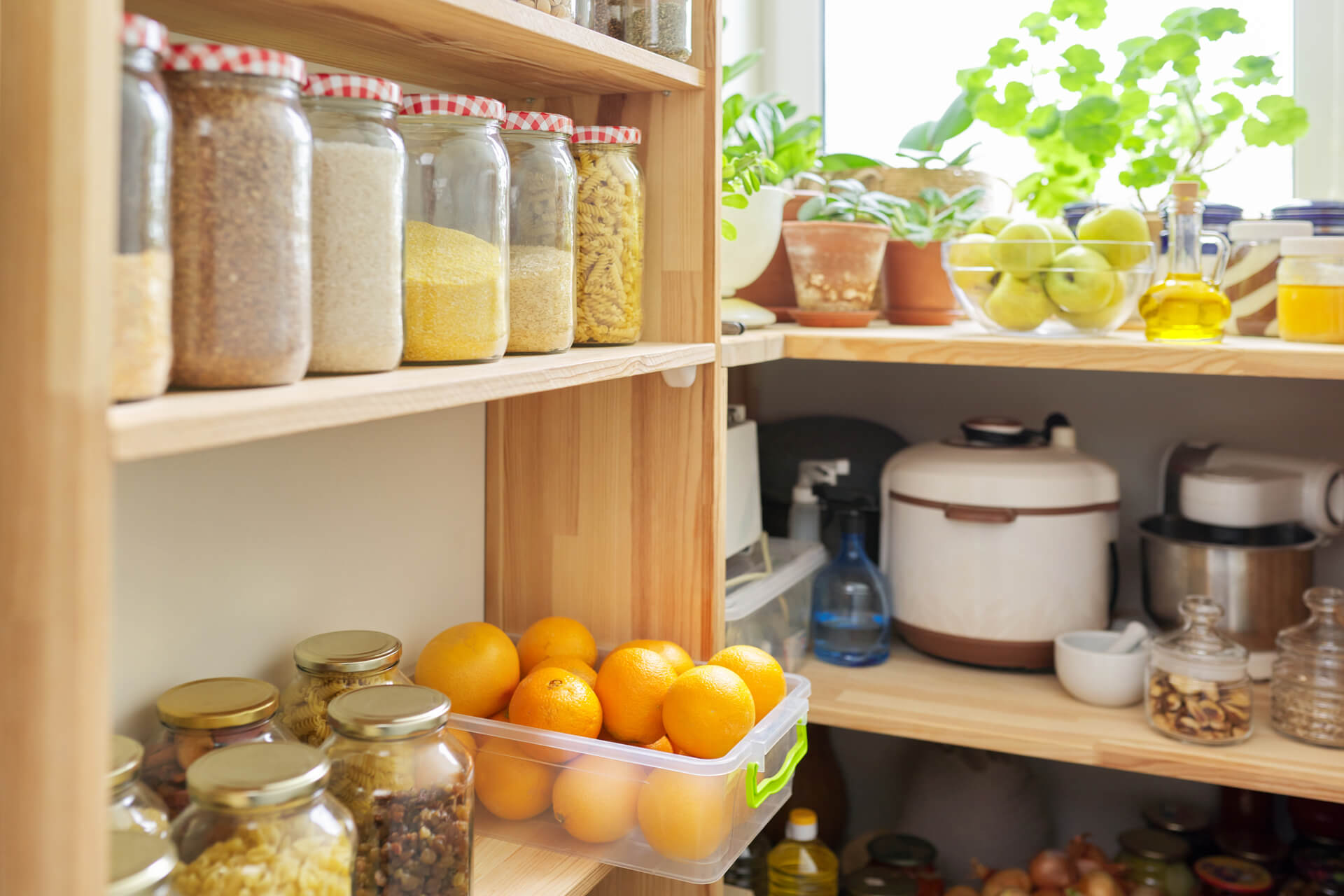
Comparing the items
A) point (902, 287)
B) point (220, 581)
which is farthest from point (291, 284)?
point (902, 287)

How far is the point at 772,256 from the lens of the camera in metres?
Result: 1.61

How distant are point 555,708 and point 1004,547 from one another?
744mm

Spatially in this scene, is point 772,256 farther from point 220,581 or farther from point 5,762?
point 5,762

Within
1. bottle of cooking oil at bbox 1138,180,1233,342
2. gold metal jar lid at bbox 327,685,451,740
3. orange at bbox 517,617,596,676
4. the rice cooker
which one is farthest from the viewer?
the rice cooker

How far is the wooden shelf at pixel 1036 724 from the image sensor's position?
124cm

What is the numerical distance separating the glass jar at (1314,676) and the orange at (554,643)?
811 mm

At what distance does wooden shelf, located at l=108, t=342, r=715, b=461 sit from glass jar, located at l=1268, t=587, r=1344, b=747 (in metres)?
0.92

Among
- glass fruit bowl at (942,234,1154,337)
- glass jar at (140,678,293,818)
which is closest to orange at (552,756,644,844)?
glass jar at (140,678,293,818)

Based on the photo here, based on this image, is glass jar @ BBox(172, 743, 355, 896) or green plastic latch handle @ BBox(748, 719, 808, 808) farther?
green plastic latch handle @ BBox(748, 719, 808, 808)

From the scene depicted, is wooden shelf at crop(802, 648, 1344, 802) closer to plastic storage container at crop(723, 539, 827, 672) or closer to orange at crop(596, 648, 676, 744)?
plastic storage container at crop(723, 539, 827, 672)

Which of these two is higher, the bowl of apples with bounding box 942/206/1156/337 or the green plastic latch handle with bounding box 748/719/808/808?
the bowl of apples with bounding box 942/206/1156/337

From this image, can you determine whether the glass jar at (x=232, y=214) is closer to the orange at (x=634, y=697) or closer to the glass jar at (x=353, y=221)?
the glass jar at (x=353, y=221)

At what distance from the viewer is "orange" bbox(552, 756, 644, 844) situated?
946mm

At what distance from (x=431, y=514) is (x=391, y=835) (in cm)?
46
